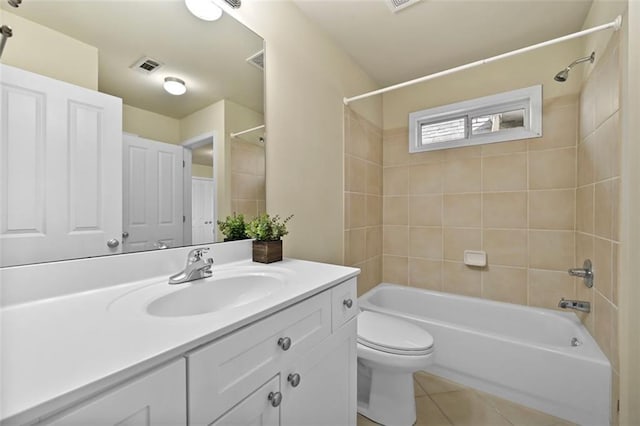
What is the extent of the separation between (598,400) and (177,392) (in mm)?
1938

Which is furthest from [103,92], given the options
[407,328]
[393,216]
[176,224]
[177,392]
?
[393,216]

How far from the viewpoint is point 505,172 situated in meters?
2.10

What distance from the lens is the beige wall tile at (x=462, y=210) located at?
2.21m

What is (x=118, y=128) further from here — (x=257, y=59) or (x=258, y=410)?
(x=258, y=410)

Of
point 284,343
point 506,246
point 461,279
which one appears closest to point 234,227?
point 284,343

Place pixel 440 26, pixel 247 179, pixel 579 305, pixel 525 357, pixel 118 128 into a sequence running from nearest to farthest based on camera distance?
pixel 118 128 → pixel 247 179 → pixel 525 357 → pixel 579 305 → pixel 440 26

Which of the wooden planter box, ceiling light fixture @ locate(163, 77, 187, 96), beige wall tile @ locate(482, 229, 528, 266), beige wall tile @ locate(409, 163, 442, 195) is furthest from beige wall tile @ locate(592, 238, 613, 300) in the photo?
ceiling light fixture @ locate(163, 77, 187, 96)

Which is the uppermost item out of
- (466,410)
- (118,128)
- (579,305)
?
(118,128)

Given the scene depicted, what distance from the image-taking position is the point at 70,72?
822 millimetres

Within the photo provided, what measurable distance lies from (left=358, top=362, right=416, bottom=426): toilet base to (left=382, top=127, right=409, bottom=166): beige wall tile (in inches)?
69.3

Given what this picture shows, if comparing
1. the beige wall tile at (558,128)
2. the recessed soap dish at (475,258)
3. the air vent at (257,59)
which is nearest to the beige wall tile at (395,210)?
the recessed soap dish at (475,258)

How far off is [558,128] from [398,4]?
4.63 ft

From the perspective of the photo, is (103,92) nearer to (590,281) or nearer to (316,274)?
(316,274)

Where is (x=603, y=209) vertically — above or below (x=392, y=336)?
above
